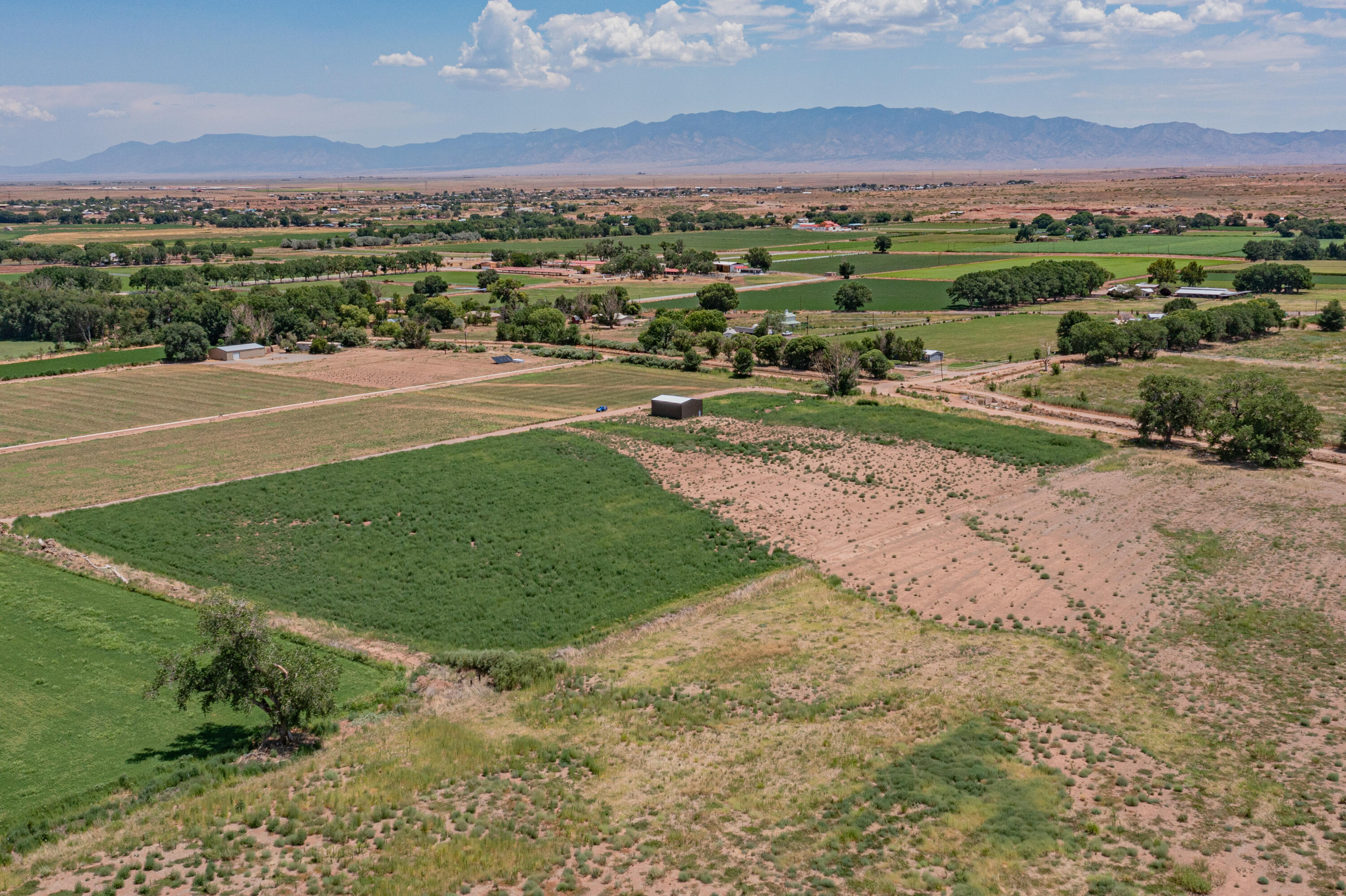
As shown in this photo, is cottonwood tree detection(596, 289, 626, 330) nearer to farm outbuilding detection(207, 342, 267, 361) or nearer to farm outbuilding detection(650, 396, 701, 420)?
farm outbuilding detection(207, 342, 267, 361)

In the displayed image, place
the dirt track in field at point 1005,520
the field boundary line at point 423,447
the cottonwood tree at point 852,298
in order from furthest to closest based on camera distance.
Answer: the cottonwood tree at point 852,298, the field boundary line at point 423,447, the dirt track in field at point 1005,520

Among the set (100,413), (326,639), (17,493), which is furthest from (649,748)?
(100,413)

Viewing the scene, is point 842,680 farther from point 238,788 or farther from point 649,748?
point 238,788

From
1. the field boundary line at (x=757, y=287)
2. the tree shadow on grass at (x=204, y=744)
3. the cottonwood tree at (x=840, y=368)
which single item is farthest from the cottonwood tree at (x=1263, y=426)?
the field boundary line at (x=757, y=287)

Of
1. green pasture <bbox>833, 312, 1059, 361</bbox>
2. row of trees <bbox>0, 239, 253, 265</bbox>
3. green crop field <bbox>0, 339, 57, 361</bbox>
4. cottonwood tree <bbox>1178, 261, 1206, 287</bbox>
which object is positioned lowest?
green pasture <bbox>833, 312, 1059, 361</bbox>

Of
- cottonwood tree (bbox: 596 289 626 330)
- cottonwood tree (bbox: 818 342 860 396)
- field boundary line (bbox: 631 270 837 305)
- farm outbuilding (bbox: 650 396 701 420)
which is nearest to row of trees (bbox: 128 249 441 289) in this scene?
field boundary line (bbox: 631 270 837 305)

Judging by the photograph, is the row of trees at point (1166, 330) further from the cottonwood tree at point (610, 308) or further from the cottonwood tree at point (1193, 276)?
the cottonwood tree at point (610, 308)
